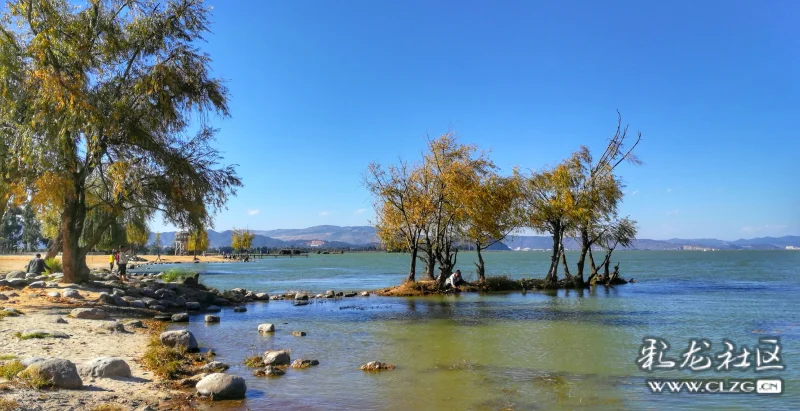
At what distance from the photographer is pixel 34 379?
866 cm

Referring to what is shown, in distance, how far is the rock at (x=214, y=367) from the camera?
1193cm

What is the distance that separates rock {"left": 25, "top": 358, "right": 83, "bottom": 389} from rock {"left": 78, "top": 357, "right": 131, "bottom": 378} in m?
0.87

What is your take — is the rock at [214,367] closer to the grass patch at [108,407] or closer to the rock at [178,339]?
the rock at [178,339]

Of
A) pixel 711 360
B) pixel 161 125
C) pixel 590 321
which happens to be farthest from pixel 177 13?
pixel 711 360

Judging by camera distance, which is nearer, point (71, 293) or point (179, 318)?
point (179, 318)

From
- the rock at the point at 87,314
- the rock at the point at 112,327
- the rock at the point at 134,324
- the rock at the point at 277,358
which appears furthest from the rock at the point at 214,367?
the rock at the point at 87,314

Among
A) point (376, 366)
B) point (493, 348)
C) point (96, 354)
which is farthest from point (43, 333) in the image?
point (493, 348)

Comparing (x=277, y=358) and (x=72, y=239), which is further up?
(x=72, y=239)

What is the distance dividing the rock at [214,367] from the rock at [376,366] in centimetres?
313

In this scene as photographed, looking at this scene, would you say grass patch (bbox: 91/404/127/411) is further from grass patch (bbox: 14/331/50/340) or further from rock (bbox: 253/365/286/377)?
grass patch (bbox: 14/331/50/340)

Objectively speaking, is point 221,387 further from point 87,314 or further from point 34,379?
point 87,314

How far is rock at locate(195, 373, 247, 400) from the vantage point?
32.0 ft

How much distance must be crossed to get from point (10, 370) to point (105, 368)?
1.59 m

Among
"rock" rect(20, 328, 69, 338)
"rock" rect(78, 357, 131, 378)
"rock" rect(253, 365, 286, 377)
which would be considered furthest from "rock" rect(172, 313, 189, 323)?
"rock" rect(78, 357, 131, 378)
